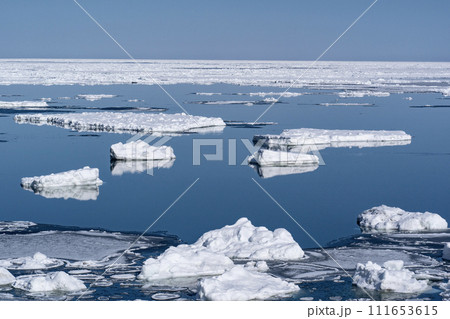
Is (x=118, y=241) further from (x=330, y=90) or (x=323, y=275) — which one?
(x=330, y=90)

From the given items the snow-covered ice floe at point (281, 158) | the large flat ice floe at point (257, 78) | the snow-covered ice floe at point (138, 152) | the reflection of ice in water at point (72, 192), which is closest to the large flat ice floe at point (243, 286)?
the reflection of ice in water at point (72, 192)

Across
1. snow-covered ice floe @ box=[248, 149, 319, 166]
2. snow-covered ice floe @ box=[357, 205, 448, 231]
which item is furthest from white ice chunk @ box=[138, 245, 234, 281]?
snow-covered ice floe @ box=[248, 149, 319, 166]

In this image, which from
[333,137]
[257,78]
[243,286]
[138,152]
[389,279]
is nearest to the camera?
[243,286]

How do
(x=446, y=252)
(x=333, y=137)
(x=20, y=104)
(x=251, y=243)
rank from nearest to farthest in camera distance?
1. (x=446, y=252)
2. (x=251, y=243)
3. (x=333, y=137)
4. (x=20, y=104)

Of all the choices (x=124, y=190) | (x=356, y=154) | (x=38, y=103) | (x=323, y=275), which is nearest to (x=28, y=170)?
(x=124, y=190)

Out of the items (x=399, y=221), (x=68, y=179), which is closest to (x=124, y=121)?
(x=68, y=179)

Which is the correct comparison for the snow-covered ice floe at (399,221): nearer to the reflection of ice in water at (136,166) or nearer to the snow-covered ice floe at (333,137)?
the reflection of ice in water at (136,166)

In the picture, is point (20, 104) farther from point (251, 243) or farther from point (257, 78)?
point (257, 78)
